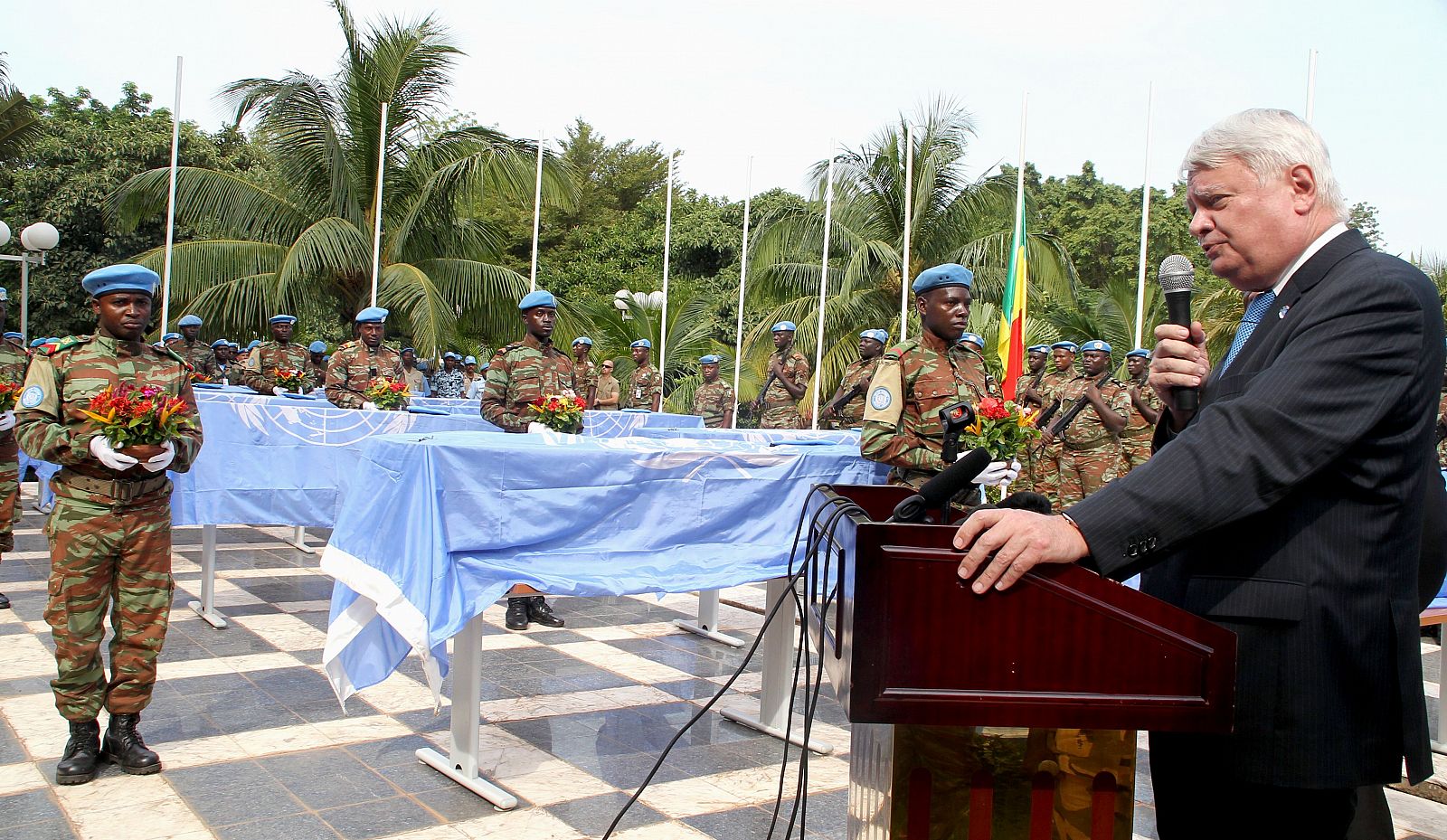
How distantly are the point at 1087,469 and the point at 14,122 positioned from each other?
78.8 feet

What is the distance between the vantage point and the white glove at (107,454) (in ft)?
13.8

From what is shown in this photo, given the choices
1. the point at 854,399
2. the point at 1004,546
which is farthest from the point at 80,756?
the point at 854,399

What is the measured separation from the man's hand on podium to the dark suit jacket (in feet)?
0.36

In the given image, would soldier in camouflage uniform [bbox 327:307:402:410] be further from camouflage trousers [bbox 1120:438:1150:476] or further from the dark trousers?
the dark trousers

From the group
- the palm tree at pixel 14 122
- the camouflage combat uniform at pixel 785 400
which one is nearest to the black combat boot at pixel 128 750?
the camouflage combat uniform at pixel 785 400

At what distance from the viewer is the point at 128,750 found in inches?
170

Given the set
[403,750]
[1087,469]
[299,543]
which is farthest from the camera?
[1087,469]

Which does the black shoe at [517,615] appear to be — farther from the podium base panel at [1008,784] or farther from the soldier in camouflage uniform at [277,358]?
the soldier in camouflage uniform at [277,358]

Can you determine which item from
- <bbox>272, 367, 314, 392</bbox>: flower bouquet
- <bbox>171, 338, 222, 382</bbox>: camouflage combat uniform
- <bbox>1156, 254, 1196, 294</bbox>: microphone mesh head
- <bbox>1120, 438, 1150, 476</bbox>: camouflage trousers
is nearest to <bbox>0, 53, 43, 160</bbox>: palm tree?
<bbox>171, 338, 222, 382</bbox>: camouflage combat uniform

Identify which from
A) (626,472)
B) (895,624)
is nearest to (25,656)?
(626,472)

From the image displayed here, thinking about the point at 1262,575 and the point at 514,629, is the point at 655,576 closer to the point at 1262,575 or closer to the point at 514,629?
the point at 1262,575

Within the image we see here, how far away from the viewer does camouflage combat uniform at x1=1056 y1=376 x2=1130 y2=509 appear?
11141 mm

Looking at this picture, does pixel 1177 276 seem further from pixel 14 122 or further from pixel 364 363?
pixel 14 122

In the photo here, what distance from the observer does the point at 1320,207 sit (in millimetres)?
1809
